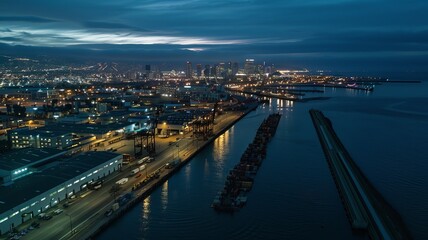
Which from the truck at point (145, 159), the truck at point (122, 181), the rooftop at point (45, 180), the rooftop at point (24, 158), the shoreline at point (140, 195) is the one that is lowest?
the shoreline at point (140, 195)

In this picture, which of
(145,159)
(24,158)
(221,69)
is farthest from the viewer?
(221,69)

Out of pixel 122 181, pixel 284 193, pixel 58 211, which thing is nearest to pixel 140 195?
pixel 122 181

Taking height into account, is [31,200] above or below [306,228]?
above

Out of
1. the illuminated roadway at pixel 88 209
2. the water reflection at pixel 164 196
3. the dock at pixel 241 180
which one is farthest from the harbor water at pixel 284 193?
the illuminated roadway at pixel 88 209

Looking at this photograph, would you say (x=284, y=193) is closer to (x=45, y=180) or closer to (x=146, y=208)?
(x=146, y=208)

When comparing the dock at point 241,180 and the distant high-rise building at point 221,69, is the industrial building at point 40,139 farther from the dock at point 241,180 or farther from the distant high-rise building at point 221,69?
the distant high-rise building at point 221,69

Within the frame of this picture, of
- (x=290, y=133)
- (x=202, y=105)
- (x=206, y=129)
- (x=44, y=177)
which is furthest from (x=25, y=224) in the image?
(x=202, y=105)

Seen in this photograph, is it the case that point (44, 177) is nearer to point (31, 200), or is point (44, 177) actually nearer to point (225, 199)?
point (31, 200)
